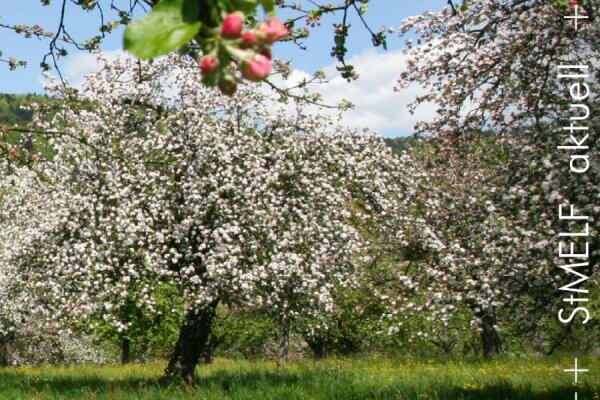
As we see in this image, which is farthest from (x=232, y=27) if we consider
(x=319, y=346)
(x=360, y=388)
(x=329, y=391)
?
(x=319, y=346)

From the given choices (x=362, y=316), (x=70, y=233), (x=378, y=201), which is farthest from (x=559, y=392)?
(x=362, y=316)

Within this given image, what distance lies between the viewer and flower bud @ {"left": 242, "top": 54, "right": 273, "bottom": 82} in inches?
35.2

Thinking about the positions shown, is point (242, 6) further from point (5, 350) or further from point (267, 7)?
point (5, 350)

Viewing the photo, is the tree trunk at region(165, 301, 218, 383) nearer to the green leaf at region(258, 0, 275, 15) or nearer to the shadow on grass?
the shadow on grass

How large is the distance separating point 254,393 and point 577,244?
5.23 meters

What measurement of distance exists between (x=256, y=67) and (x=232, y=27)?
7 centimetres

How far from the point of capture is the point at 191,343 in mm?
14000

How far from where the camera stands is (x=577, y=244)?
8.69 metres

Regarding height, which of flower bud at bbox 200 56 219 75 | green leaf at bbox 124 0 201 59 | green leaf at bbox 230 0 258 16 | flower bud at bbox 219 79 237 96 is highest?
green leaf at bbox 230 0 258 16

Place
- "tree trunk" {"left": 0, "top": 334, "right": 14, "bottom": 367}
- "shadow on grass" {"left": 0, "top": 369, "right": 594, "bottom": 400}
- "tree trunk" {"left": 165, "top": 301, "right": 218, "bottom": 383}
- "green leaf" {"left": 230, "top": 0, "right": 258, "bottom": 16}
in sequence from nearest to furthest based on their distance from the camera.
Answer: "green leaf" {"left": 230, "top": 0, "right": 258, "bottom": 16}, "shadow on grass" {"left": 0, "top": 369, "right": 594, "bottom": 400}, "tree trunk" {"left": 165, "top": 301, "right": 218, "bottom": 383}, "tree trunk" {"left": 0, "top": 334, "right": 14, "bottom": 367}

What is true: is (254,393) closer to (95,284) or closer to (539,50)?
(95,284)

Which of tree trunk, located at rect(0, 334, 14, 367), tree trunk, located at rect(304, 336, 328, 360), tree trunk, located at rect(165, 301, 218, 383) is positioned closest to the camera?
tree trunk, located at rect(165, 301, 218, 383)

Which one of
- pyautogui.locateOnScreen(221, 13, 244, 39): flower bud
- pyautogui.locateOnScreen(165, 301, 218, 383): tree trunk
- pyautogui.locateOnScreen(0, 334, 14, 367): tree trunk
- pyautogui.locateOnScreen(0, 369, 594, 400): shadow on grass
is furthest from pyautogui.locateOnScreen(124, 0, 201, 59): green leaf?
pyautogui.locateOnScreen(0, 334, 14, 367): tree trunk

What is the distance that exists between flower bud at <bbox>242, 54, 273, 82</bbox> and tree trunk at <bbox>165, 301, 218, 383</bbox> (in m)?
12.9
